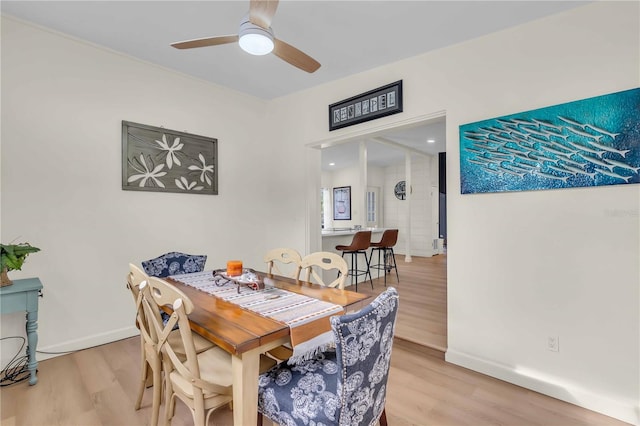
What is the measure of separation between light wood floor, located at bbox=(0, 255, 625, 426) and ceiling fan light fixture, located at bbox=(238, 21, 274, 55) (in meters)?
2.17

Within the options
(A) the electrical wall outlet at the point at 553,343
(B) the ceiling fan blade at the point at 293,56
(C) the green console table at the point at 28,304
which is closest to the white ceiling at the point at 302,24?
(B) the ceiling fan blade at the point at 293,56

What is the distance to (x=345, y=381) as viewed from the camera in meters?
1.06

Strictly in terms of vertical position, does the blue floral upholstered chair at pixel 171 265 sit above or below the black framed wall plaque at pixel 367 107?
below

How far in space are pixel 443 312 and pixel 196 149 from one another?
3.34 metres

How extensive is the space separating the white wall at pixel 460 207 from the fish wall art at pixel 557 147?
0.23 ft

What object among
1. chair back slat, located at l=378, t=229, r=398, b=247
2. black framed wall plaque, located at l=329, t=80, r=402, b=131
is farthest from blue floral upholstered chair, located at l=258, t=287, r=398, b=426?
chair back slat, located at l=378, t=229, r=398, b=247

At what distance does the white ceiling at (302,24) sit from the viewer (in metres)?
2.06

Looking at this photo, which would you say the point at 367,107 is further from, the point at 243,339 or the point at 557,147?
the point at 243,339

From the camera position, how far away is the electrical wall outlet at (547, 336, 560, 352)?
6.52 feet

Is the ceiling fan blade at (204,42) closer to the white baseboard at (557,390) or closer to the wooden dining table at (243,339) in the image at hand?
the wooden dining table at (243,339)

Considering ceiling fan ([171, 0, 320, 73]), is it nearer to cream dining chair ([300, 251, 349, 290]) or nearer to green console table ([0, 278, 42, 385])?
cream dining chair ([300, 251, 349, 290])

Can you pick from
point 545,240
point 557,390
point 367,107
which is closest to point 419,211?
point 367,107

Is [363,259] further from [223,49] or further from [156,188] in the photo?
[223,49]

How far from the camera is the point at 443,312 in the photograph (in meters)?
3.40
